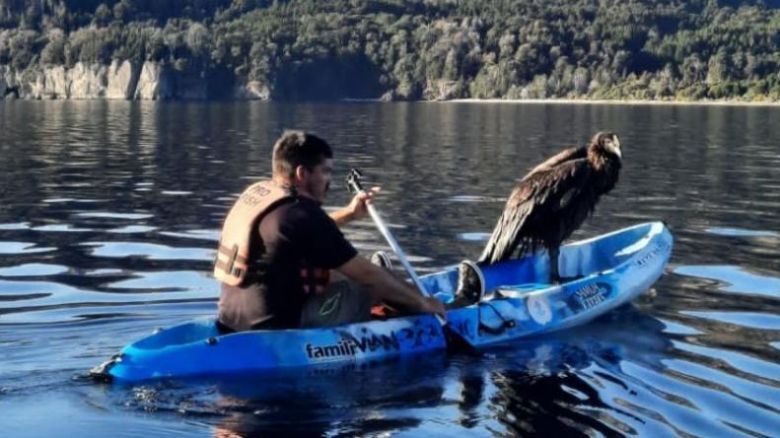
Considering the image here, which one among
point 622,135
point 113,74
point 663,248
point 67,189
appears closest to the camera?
point 663,248

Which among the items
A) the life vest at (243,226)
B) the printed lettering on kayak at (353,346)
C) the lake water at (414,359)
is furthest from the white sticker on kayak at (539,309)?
the life vest at (243,226)

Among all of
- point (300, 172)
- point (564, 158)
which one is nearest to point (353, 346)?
point (300, 172)

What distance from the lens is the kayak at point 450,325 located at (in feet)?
32.7

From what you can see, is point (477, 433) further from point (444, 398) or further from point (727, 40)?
point (727, 40)

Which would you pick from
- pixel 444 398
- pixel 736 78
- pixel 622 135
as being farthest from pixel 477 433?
pixel 736 78

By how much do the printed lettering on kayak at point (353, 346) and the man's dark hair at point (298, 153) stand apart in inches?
62.2

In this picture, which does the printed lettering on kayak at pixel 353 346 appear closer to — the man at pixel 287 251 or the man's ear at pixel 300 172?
the man at pixel 287 251

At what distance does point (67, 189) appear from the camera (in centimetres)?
2527

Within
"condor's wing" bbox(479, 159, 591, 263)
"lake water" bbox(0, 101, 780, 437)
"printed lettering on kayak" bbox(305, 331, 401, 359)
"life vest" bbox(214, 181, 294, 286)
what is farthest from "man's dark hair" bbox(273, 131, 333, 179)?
"condor's wing" bbox(479, 159, 591, 263)

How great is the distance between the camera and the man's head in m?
9.81

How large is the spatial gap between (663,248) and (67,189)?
14793 mm

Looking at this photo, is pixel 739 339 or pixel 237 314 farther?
pixel 739 339

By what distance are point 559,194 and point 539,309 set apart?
1.44 meters

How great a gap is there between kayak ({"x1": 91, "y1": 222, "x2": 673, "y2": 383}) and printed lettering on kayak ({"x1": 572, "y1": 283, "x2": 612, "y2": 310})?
13mm
